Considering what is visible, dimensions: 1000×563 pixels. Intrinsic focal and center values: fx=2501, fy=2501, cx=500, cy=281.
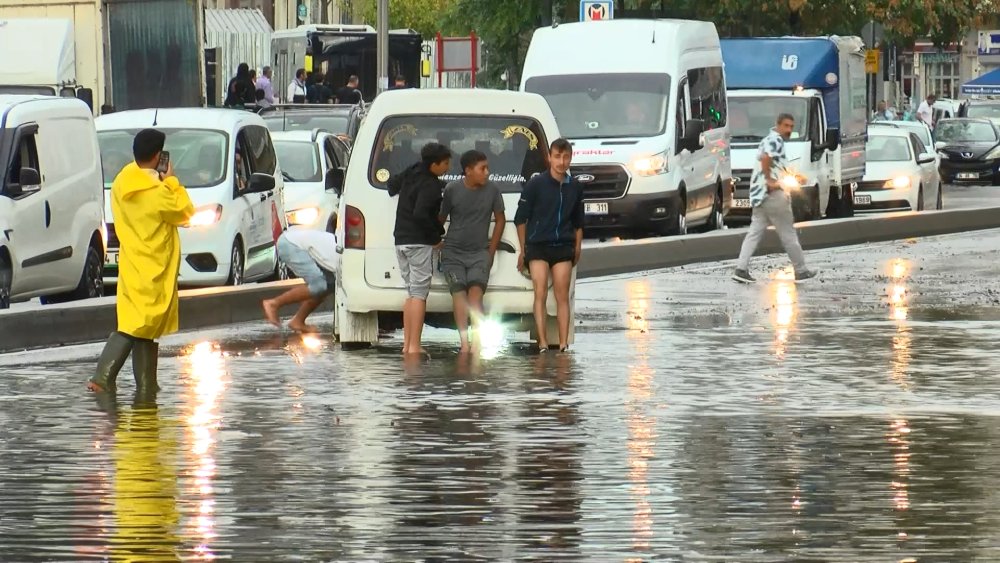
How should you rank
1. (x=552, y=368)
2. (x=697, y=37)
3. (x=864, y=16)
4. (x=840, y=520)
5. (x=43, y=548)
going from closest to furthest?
(x=43, y=548) < (x=840, y=520) < (x=552, y=368) < (x=697, y=37) < (x=864, y=16)

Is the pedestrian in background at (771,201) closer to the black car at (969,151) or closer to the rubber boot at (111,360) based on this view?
the rubber boot at (111,360)

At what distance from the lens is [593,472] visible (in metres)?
10.9

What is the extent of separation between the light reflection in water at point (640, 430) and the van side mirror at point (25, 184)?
464 centimetres

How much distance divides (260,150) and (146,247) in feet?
29.2

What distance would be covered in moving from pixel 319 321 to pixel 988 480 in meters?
9.96

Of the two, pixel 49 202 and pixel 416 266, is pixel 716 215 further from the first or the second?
pixel 416 266

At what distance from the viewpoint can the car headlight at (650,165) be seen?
1140 inches

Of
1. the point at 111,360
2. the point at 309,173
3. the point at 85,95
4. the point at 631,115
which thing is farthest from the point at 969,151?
the point at 111,360

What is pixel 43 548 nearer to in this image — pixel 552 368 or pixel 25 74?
pixel 552 368

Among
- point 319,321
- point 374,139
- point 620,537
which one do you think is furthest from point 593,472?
point 319,321

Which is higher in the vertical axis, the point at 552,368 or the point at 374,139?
the point at 374,139

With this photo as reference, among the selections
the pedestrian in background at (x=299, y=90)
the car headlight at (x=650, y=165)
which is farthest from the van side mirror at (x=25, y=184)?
the pedestrian in background at (x=299, y=90)

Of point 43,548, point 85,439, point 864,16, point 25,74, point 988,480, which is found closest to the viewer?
point 43,548

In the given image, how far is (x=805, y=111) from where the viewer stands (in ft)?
115
